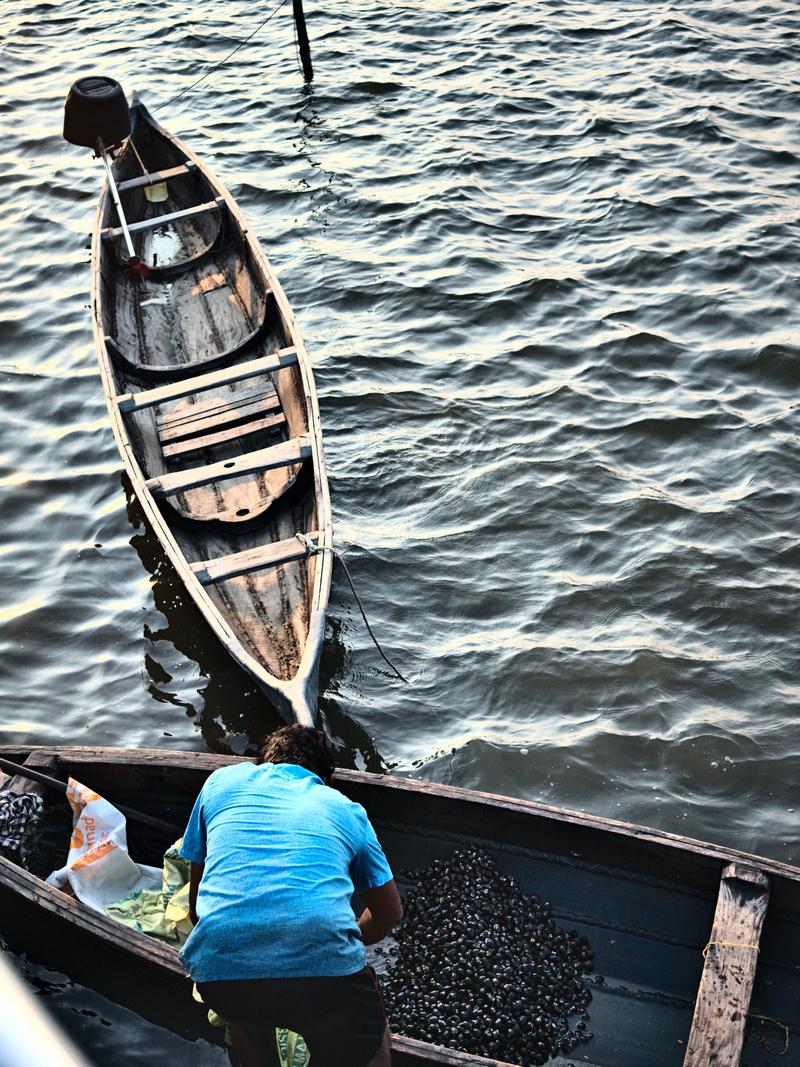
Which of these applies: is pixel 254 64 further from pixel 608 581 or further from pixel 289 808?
pixel 289 808

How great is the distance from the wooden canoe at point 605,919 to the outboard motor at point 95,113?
7.29m

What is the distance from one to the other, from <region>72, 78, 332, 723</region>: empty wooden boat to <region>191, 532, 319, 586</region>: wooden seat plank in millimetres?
14

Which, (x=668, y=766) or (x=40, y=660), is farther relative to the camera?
(x=40, y=660)

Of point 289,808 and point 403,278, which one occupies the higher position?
point 289,808

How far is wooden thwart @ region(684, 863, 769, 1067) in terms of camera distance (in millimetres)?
4645

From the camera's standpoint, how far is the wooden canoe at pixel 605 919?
5.07 m

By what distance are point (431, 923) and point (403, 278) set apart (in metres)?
8.29

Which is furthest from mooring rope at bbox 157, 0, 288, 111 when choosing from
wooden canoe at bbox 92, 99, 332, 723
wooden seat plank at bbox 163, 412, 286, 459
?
wooden seat plank at bbox 163, 412, 286, 459

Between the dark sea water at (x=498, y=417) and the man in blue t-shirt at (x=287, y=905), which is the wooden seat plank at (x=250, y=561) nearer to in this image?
the dark sea water at (x=498, y=417)

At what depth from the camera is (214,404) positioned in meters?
9.59

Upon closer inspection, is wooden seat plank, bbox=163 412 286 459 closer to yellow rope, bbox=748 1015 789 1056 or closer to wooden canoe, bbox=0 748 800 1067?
wooden canoe, bbox=0 748 800 1067

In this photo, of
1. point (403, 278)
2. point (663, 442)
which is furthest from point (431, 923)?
point (403, 278)

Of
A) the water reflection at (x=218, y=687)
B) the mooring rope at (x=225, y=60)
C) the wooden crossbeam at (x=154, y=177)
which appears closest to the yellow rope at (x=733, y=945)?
the water reflection at (x=218, y=687)

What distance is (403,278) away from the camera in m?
12.4
